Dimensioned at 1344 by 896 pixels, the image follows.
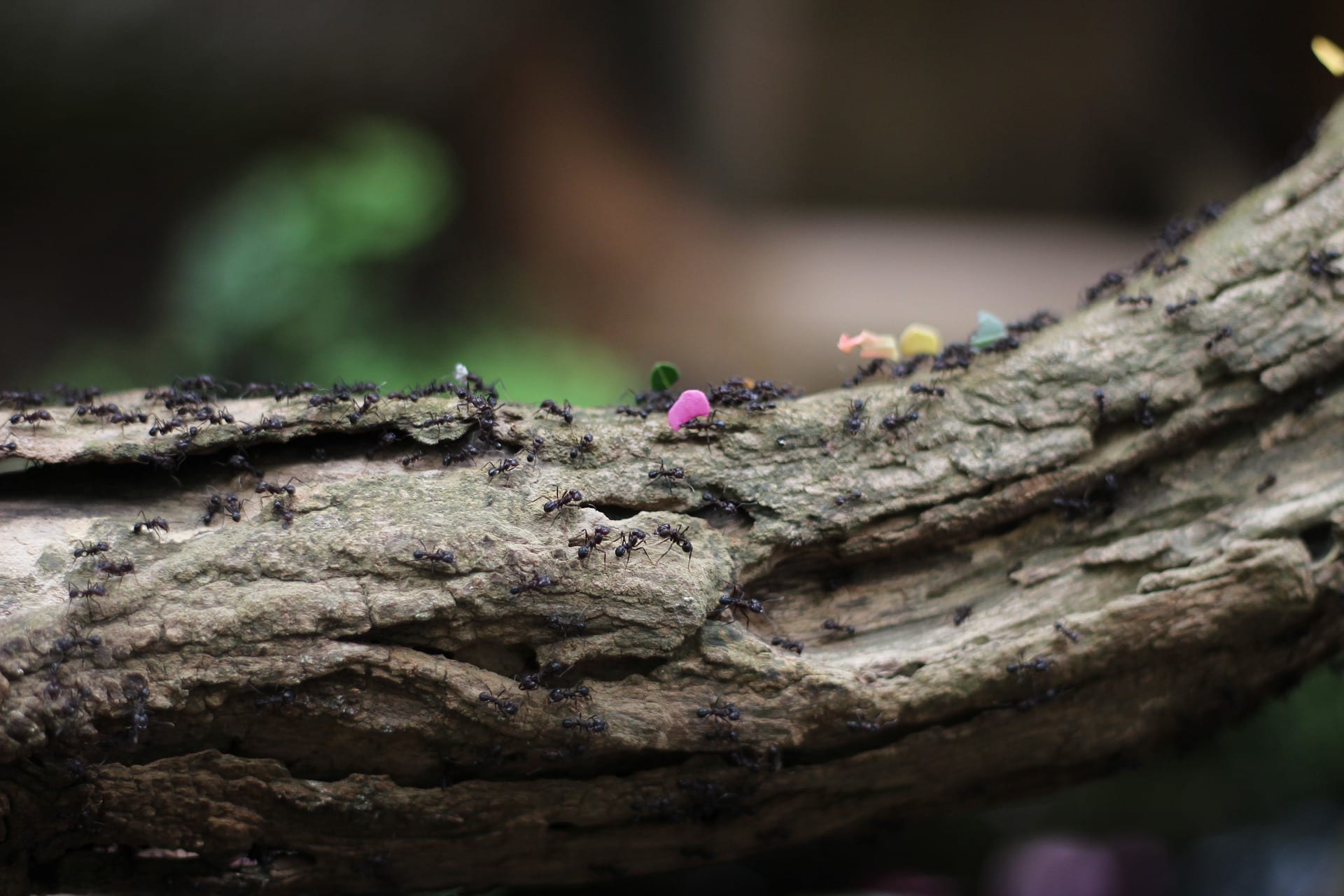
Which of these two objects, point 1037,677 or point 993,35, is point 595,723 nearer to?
point 1037,677

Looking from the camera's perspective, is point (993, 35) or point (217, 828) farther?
point (993, 35)

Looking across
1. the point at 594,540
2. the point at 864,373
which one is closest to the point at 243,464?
the point at 594,540

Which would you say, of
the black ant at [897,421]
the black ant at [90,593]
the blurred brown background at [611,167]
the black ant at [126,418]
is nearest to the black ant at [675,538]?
the black ant at [897,421]

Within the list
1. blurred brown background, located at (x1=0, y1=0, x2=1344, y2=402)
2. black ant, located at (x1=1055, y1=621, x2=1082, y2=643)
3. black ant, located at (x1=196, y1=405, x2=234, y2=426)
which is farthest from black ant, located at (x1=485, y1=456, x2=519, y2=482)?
blurred brown background, located at (x1=0, y1=0, x2=1344, y2=402)

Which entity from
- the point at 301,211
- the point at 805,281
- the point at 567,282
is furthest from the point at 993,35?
the point at 301,211

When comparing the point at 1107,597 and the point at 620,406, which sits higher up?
the point at 620,406

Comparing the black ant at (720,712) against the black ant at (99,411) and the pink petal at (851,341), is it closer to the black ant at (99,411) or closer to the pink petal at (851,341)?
the pink petal at (851,341)
